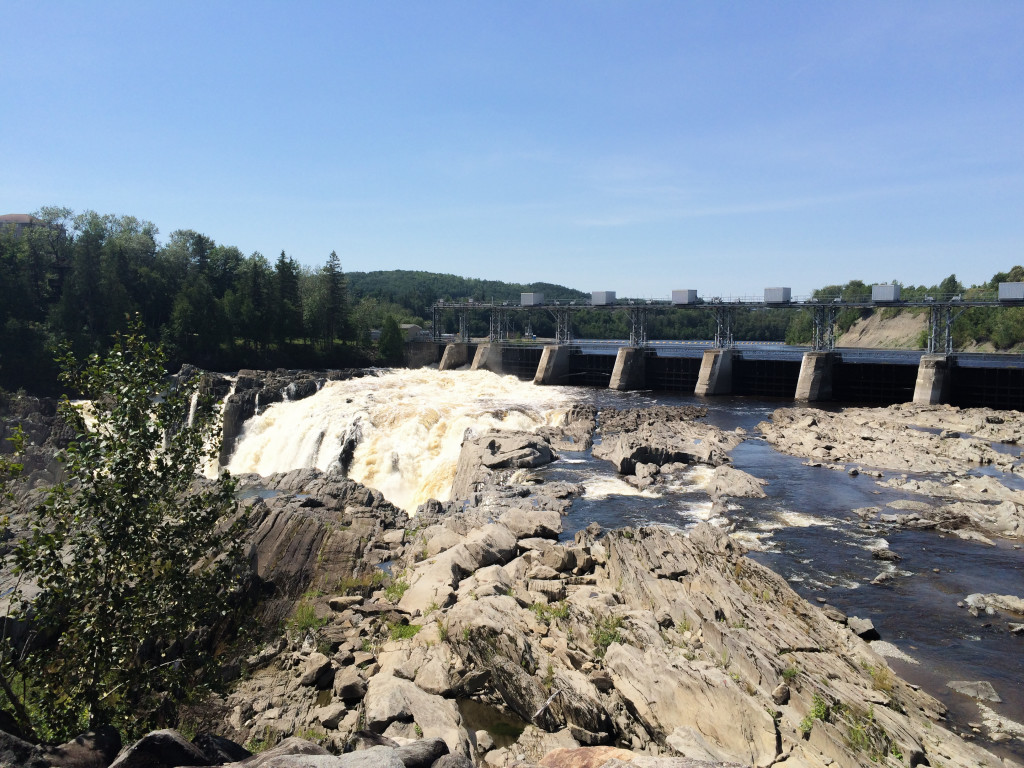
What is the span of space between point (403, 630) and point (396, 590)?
2.65 m

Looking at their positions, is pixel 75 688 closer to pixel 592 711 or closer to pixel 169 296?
pixel 592 711

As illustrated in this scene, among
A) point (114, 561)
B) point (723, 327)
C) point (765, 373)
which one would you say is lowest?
point (765, 373)

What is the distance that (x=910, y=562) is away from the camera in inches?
838

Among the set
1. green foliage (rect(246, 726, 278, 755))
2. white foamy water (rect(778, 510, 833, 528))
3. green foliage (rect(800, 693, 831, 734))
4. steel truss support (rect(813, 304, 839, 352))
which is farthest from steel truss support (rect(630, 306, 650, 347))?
green foliage (rect(246, 726, 278, 755))

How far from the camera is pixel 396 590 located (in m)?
18.7

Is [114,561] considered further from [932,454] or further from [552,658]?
[932,454]

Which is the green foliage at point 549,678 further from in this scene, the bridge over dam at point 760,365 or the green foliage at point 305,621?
the bridge over dam at point 760,365

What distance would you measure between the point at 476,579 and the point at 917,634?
38.3 feet

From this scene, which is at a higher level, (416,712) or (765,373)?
(765,373)

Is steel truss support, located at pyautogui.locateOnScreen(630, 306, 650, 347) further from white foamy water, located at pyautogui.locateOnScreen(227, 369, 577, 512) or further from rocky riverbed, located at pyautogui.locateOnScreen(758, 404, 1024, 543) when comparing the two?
rocky riverbed, located at pyautogui.locateOnScreen(758, 404, 1024, 543)

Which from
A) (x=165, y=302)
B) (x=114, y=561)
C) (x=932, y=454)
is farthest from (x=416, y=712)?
(x=165, y=302)

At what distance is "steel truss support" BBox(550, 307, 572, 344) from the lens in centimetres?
7781

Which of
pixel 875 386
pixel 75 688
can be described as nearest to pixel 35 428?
pixel 75 688

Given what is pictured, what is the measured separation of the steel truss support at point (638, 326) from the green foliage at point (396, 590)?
5697 centimetres
